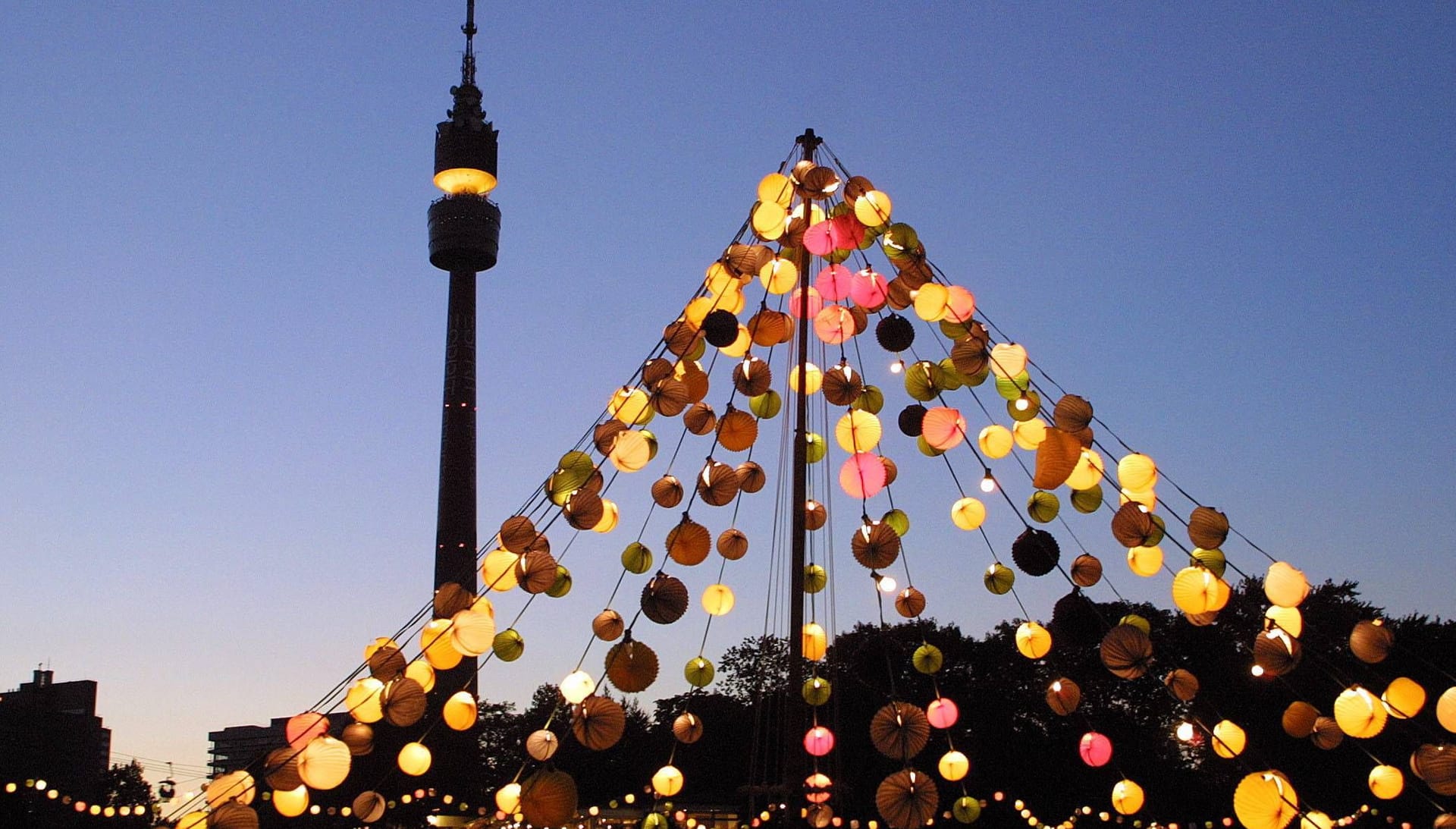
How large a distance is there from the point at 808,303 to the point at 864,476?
1.09 metres

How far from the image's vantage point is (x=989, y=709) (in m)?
27.1

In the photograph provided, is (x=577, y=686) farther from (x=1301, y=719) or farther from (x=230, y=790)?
(x=1301, y=719)

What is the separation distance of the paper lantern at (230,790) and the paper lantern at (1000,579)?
443 cm

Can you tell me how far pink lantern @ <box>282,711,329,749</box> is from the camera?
630 cm

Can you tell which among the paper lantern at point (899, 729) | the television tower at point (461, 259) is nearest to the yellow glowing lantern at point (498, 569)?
the paper lantern at point (899, 729)

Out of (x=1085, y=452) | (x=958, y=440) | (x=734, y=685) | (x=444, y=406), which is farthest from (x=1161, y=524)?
(x=444, y=406)

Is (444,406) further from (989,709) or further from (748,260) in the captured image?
(748,260)

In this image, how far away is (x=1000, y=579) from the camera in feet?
26.3

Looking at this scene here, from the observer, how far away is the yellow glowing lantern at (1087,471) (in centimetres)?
694

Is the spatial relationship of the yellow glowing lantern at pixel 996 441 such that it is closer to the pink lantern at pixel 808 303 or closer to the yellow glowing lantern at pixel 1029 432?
the yellow glowing lantern at pixel 1029 432

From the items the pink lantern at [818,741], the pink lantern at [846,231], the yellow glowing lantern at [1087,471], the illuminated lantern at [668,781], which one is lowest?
the illuminated lantern at [668,781]

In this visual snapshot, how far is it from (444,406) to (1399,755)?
3418 cm

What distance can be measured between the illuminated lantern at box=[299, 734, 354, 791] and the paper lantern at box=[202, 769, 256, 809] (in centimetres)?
25

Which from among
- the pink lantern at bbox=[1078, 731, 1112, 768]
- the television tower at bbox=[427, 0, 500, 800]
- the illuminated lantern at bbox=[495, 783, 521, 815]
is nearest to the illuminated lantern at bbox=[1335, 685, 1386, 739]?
the pink lantern at bbox=[1078, 731, 1112, 768]
